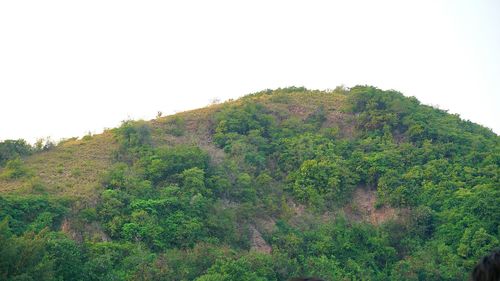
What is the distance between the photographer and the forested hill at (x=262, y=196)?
71.4 feet

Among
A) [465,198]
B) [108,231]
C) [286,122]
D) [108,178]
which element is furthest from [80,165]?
[465,198]

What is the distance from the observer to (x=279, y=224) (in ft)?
89.7

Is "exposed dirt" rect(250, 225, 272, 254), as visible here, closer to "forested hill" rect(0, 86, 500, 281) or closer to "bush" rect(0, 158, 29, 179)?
"forested hill" rect(0, 86, 500, 281)

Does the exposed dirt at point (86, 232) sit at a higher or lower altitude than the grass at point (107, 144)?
lower

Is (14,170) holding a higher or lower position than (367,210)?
higher

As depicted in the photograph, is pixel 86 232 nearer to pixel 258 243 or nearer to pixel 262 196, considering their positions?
pixel 258 243

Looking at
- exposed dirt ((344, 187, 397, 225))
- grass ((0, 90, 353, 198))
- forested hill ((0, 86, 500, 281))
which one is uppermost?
grass ((0, 90, 353, 198))

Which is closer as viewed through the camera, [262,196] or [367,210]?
[262,196]

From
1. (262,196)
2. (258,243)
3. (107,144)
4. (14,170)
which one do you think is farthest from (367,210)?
(14,170)

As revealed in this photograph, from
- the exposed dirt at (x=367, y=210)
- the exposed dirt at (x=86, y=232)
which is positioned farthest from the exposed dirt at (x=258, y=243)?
the exposed dirt at (x=86, y=232)

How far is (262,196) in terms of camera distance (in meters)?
28.8

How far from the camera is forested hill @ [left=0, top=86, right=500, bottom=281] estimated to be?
21.8m

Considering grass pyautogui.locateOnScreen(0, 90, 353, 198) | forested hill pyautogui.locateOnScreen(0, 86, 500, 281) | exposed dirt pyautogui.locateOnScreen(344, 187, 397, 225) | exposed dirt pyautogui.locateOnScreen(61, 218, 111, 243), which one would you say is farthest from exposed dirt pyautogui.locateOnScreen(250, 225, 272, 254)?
exposed dirt pyautogui.locateOnScreen(61, 218, 111, 243)

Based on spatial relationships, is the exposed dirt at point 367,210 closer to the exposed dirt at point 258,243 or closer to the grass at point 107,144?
the grass at point 107,144
